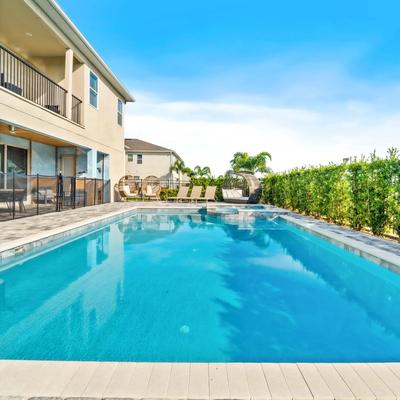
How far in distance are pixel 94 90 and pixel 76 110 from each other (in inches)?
76.0

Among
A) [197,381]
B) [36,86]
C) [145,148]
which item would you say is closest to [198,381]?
[197,381]

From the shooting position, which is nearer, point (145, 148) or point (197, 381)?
point (197, 381)

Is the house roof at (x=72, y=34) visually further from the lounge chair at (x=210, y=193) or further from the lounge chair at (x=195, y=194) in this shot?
the lounge chair at (x=210, y=193)

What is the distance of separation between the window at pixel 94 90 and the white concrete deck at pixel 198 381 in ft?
49.3

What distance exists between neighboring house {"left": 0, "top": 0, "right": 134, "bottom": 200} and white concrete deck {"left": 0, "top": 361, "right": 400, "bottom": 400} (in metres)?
7.85

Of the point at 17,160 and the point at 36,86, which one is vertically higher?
the point at 36,86

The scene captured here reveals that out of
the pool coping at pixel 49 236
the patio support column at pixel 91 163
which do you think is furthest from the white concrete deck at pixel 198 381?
the patio support column at pixel 91 163

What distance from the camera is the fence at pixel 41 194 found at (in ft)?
29.1

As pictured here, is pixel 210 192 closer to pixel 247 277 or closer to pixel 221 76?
pixel 221 76

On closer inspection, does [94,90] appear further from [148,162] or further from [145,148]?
[145,148]

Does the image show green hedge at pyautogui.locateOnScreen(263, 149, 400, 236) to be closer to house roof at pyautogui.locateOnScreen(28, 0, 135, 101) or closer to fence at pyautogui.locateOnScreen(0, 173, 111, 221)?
fence at pyautogui.locateOnScreen(0, 173, 111, 221)

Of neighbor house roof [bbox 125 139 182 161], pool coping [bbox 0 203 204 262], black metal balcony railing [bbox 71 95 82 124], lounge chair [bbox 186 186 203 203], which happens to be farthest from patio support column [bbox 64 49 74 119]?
neighbor house roof [bbox 125 139 182 161]

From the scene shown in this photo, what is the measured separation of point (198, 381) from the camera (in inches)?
82.7

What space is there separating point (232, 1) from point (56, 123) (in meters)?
8.36
